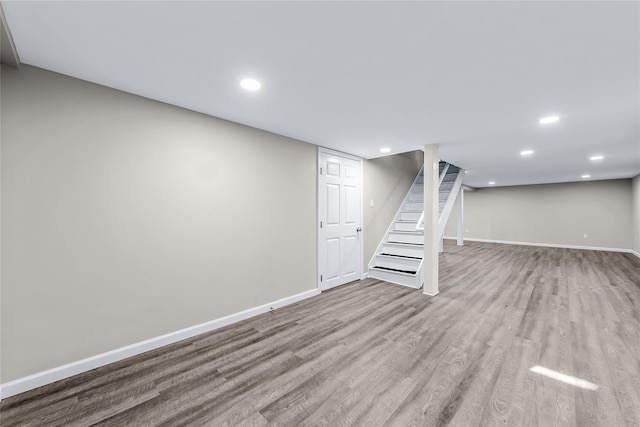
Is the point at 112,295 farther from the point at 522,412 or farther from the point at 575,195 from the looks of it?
the point at 575,195

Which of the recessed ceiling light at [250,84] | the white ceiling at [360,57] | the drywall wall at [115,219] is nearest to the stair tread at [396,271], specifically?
the drywall wall at [115,219]

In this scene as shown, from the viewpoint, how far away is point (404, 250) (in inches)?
186

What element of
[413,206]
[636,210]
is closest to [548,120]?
[413,206]

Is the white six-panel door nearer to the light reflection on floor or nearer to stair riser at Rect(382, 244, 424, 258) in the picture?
stair riser at Rect(382, 244, 424, 258)

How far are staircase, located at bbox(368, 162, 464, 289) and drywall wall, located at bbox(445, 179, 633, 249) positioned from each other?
5.69 meters

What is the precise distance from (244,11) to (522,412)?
290 centimetres

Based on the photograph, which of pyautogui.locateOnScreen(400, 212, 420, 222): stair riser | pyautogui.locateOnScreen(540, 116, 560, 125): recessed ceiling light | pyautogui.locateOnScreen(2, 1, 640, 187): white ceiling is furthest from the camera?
pyautogui.locateOnScreen(400, 212, 420, 222): stair riser

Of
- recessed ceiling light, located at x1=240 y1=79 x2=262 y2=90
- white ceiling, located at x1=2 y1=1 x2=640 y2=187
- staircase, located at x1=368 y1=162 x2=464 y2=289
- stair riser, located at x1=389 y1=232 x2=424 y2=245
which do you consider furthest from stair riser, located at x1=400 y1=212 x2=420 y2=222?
recessed ceiling light, located at x1=240 y1=79 x2=262 y2=90

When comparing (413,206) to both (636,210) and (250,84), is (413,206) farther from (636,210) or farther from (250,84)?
(636,210)

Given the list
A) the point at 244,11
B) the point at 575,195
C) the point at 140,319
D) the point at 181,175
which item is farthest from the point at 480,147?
the point at 575,195

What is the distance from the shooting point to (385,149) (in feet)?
13.0

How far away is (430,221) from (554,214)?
26.7 ft

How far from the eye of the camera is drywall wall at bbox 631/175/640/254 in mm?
6593

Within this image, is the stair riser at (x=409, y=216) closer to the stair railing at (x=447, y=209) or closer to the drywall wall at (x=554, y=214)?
the stair railing at (x=447, y=209)
